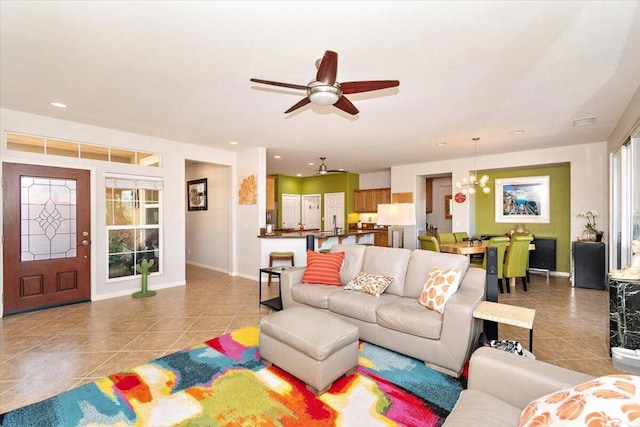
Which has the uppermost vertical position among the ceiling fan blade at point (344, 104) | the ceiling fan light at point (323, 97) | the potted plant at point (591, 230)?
the ceiling fan blade at point (344, 104)

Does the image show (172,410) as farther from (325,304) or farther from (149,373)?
(325,304)

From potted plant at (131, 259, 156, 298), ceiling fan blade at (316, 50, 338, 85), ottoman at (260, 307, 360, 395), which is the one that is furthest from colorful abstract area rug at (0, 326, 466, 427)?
potted plant at (131, 259, 156, 298)

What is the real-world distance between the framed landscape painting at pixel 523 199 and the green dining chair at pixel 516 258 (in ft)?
6.83

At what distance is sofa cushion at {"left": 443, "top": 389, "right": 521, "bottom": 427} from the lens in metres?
1.24

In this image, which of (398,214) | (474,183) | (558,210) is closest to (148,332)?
(398,214)

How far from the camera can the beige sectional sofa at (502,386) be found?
128 centimetres

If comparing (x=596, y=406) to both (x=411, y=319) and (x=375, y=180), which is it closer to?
(x=411, y=319)

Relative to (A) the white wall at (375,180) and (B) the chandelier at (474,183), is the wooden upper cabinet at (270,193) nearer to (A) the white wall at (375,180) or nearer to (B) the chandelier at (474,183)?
(A) the white wall at (375,180)

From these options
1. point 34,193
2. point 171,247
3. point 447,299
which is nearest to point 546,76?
point 447,299

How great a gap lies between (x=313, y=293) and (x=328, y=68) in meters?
2.42

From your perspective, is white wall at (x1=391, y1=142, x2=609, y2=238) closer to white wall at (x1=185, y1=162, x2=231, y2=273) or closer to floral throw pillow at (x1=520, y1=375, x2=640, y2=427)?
white wall at (x1=185, y1=162, x2=231, y2=273)

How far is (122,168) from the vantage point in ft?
16.3

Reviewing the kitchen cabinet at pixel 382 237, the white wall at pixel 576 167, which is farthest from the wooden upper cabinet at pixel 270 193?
the white wall at pixel 576 167

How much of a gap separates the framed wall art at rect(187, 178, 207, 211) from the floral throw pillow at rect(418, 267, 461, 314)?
6.22 meters
